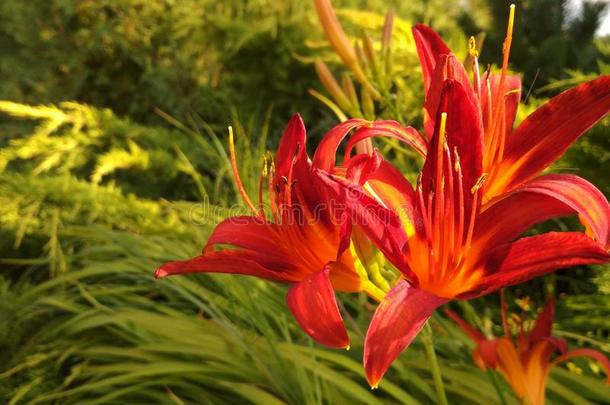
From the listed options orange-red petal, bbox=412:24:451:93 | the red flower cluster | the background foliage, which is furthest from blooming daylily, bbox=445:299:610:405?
orange-red petal, bbox=412:24:451:93

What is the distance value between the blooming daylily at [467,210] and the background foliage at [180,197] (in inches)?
11.9

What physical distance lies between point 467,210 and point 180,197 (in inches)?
79.8

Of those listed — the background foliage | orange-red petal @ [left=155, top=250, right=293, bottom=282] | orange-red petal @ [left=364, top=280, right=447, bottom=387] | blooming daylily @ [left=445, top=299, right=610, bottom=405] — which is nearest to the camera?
orange-red petal @ [left=364, top=280, right=447, bottom=387]

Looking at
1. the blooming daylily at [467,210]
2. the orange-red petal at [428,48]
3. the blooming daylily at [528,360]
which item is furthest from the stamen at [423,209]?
the blooming daylily at [528,360]

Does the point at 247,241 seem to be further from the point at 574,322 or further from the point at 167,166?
the point at 167,166

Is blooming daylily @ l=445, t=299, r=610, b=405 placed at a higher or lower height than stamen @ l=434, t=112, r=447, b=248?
lower

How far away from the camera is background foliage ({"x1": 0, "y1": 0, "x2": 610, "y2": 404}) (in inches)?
50.3

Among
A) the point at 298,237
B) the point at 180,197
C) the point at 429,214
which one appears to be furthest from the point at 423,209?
the point at 180,197

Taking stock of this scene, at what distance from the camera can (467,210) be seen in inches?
23.3

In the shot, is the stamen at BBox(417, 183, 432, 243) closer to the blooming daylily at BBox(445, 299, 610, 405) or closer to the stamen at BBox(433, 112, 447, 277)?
the stamen at BBox(433, 112, 447, 277)

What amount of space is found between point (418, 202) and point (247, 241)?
6.5 inches

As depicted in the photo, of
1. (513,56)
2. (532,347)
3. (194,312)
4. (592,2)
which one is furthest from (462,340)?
(592,2)

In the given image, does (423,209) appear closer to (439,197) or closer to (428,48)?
(439,197)

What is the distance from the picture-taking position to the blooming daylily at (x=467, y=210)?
53cm
